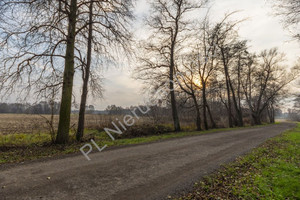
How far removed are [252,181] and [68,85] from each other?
8840mm

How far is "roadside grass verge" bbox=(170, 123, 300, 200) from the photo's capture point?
144 inches

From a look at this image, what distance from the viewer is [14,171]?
15.2 ft

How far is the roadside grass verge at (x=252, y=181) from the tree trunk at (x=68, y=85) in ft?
23.7

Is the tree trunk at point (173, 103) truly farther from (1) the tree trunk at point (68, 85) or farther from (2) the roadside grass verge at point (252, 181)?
(1) the tree trunk at point (68, 85)

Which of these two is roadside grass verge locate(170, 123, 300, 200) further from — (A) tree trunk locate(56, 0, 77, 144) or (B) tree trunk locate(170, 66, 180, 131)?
(B) tree trunk locate(170, 66, 180, 131)

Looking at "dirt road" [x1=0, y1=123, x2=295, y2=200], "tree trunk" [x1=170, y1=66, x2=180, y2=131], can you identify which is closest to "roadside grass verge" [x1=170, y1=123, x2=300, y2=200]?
"dirt road" [x1=0, y1=123, x2=295, y2=200]

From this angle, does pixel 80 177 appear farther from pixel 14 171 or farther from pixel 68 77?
pixel 68 77

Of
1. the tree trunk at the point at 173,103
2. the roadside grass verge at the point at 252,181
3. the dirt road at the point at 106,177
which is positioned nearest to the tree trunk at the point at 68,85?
the dirt road at the point at 106,177

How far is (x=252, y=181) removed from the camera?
4.32 meters

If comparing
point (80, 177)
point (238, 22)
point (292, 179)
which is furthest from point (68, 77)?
point (238, 22)

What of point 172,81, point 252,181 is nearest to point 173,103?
point 172,81

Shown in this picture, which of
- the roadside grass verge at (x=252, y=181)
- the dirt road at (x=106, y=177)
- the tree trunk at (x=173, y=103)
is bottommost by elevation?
the roadside grass verge at (x=252, y=181)

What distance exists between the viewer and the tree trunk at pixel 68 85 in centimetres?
843

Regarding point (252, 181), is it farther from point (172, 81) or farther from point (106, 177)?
point (172, 81)
